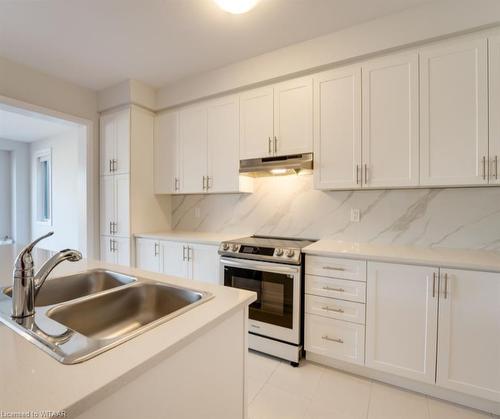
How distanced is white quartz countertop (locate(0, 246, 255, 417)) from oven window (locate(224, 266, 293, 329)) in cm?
131

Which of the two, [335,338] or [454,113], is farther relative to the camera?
[335,338]

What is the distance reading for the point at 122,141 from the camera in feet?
10.3

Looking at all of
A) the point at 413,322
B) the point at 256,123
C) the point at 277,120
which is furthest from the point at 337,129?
the point at 413,322

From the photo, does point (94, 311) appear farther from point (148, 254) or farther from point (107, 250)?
point (107, 250)

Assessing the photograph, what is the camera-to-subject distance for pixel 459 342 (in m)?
1.67

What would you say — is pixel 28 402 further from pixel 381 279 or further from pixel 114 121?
pixel 114 121

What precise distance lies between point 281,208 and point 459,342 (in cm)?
178

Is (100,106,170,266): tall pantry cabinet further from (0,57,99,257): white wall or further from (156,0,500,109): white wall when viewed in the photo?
(156,0,500,109): white wall

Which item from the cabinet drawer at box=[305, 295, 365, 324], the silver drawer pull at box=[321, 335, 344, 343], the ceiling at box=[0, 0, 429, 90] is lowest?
the silver drawer pull at box=[321, 335, 344, 343]

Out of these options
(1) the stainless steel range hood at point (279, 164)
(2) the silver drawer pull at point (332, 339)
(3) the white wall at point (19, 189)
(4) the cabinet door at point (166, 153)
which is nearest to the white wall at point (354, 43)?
(4) the cabinet door at point (166, 153)

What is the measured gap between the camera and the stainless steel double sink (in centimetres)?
71

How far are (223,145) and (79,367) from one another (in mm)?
2476

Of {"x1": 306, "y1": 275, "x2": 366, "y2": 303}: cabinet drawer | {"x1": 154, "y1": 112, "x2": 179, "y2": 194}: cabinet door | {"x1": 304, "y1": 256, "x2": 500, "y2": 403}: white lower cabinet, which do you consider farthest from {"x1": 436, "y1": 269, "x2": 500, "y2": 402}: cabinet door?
{"x1": 154, "y1": 112, "x2": 179, "y2": 194}: cabinet door

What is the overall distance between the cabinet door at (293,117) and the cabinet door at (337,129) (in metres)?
0.07
